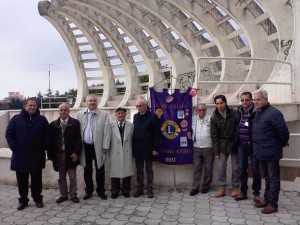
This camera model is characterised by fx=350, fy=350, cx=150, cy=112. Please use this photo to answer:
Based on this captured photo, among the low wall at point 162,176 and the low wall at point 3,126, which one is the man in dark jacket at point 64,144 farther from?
the low wall at point 3,126

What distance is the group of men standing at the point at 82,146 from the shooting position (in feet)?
17.9

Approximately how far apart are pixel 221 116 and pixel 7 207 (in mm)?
3725

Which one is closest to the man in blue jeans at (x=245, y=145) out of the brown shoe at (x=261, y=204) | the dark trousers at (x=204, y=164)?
the brown shoe at (x=261, y=204)

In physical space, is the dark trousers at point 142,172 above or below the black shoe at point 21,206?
above

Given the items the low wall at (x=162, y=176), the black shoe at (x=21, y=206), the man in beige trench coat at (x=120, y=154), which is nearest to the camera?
the black shoe at (x=21, y=206)

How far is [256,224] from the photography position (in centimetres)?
461

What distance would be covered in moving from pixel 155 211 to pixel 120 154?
124 cm

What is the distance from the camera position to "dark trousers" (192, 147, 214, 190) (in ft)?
20.1

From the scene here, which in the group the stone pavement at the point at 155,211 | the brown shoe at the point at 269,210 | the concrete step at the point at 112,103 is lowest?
the stone pavement at the point at 155,211

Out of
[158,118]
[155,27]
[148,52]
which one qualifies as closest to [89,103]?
[158,118]

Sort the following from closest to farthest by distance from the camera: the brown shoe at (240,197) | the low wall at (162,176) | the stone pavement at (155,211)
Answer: the stone pavement at (155,211) < the brown shoe at (240,197) < the low wall at (162,176)

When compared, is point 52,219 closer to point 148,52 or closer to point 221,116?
point 221,116

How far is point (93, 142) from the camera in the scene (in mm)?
5844

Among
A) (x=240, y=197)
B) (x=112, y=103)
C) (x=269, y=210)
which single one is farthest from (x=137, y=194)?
(x=112, y=103)
